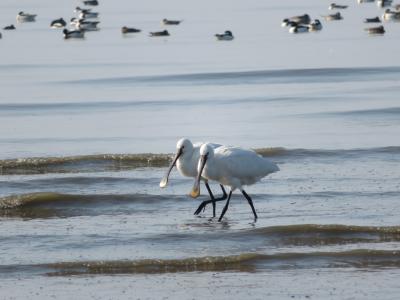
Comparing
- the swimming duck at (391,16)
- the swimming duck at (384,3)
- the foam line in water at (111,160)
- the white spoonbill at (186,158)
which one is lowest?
the swimming duck at (384,3)

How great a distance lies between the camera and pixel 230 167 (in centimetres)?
1378

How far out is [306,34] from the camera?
54.8 metres

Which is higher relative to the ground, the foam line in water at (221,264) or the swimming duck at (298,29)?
the foam line in water at (221,264)

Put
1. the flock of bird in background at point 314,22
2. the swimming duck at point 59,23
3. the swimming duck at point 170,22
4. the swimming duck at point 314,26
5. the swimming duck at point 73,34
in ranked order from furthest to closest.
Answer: the swimming duck at point 59,23 → the swimming duck at point 170,22 → the swimming duck at point 314,26 → the swimming duck at point 73,34 → the flock of bird in background at point 314,22

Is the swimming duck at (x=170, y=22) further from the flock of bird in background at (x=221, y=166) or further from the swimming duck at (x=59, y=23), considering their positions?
the flock of bird in background at (x=221, y=166)

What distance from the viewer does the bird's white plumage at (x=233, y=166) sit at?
13.8 m

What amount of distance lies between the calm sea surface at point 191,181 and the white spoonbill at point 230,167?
0.42 metres

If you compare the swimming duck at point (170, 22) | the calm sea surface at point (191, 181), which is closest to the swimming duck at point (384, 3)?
the swimming duck at point (170, 22)

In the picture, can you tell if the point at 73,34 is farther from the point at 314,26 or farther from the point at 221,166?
the point at 221,166

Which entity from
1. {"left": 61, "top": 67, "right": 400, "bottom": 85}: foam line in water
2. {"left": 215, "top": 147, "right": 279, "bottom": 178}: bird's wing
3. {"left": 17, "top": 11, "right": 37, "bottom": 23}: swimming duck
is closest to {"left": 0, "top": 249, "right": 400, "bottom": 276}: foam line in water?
{"left": 215, "top": 147, "right": 279, "bottom": 178}: bird's wing

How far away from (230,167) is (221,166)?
0.11 meters

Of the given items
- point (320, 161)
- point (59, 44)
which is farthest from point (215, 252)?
point (59, 44)

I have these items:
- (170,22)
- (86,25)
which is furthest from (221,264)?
(86,25)

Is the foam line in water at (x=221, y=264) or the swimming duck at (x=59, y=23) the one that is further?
the swimming duck at (x=59, y=23)
